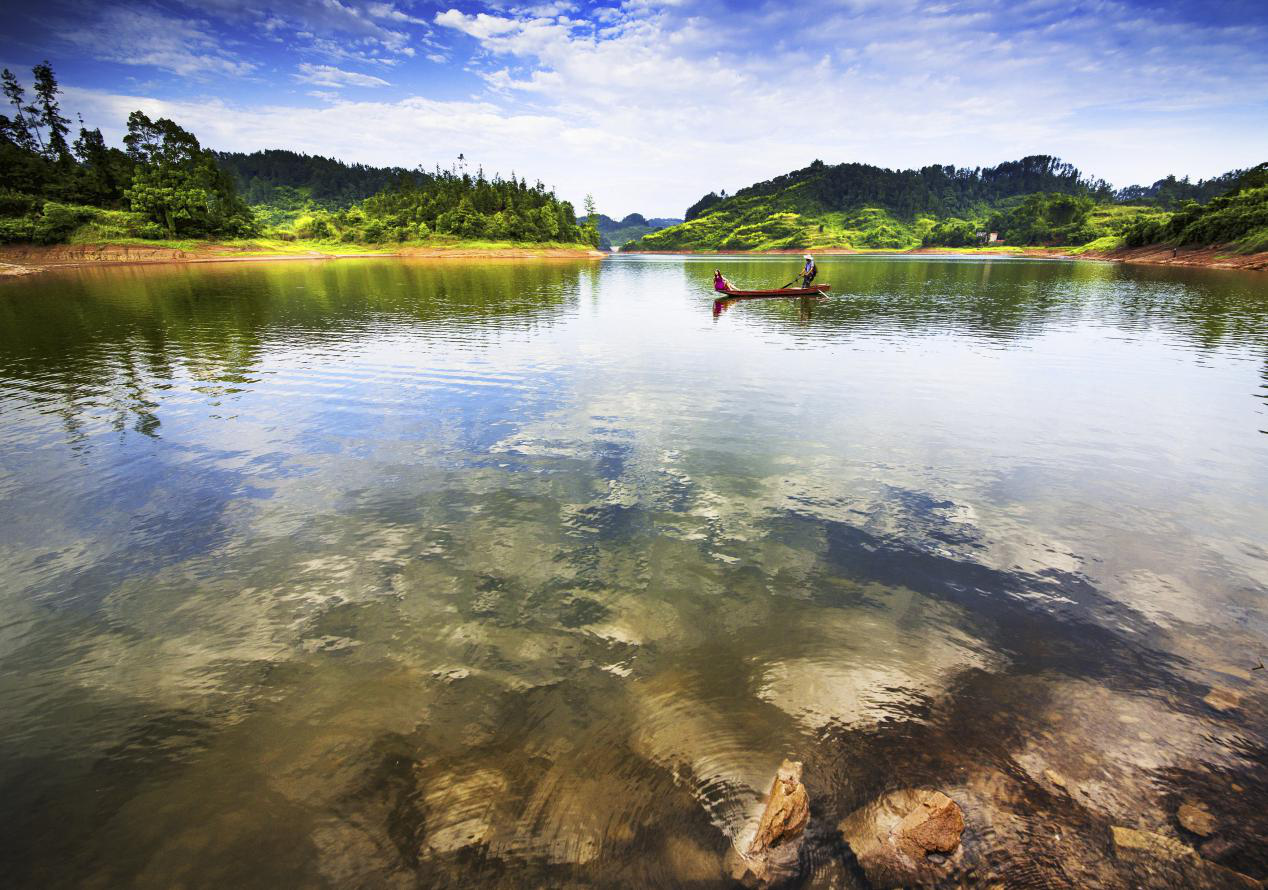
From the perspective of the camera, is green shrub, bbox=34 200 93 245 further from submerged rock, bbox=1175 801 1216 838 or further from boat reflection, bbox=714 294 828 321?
submerged rock, bbox=1175 801 1216 838

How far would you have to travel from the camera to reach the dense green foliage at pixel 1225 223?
293 feet

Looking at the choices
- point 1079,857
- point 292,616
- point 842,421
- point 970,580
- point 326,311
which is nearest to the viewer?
point 1079,857

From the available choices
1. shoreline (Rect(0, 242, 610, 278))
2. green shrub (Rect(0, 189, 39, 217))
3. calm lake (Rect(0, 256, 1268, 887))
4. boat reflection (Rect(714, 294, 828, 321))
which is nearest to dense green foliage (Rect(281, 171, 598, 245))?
shoreline (Rect(0, 242, 610, 278))

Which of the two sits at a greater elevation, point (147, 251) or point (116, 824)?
point (147, 251)

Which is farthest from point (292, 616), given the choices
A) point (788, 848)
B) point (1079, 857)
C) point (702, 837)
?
point (1079, 857)

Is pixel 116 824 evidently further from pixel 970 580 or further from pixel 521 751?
pixel 970 580

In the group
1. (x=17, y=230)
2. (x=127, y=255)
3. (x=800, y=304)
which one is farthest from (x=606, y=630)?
(x=127, y=255)

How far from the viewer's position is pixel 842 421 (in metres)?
18.8

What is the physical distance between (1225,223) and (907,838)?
147082 millimetres

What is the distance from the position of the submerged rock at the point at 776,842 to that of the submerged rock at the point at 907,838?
0.56 m

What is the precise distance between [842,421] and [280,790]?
18.0 meters

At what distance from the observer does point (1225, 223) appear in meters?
95.6

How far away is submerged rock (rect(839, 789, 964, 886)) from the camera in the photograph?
5.06 m

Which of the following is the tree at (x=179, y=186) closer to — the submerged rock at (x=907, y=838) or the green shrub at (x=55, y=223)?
the green shrub at (x=55, y=223)
